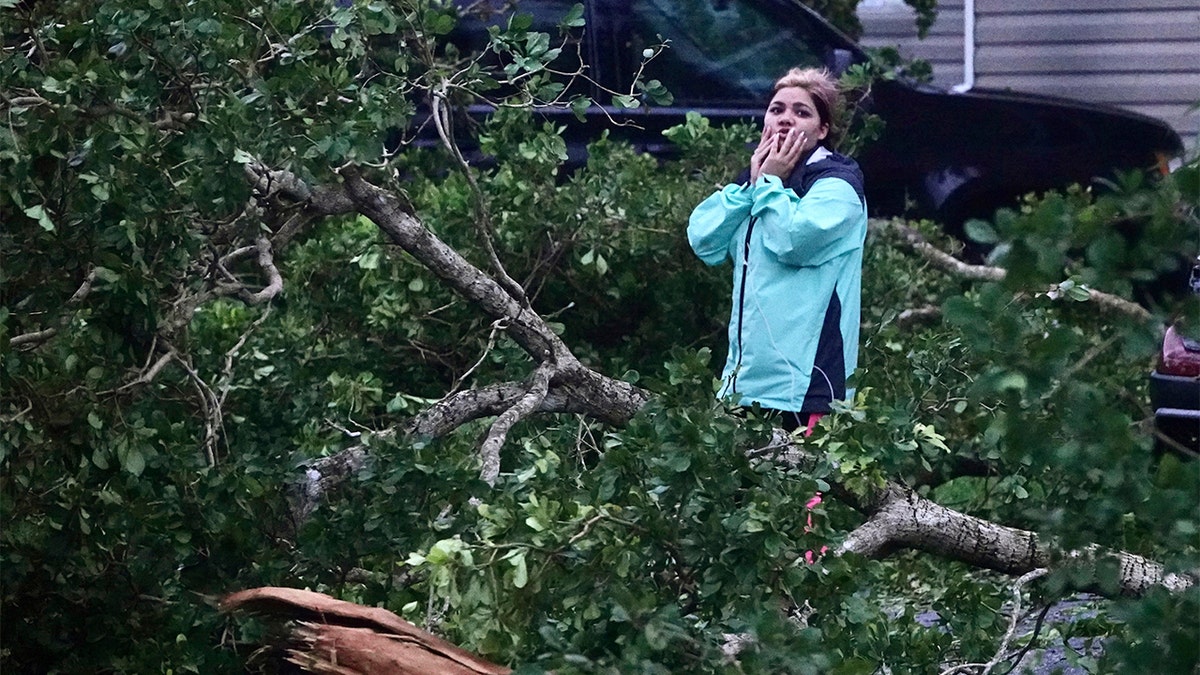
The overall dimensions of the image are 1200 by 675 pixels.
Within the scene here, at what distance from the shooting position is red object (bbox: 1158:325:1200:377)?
4633 millimetres

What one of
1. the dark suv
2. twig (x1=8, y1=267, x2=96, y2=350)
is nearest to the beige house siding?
the dark suv

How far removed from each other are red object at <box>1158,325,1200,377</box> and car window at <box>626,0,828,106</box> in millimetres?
2603

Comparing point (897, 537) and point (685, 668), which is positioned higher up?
point (685, 668)

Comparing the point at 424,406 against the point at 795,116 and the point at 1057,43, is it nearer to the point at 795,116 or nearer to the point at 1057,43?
the point at 795,116

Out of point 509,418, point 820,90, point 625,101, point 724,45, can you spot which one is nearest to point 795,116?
point 820,90

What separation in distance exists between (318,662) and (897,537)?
1297 mm

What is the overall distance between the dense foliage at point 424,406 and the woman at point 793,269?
191 mm

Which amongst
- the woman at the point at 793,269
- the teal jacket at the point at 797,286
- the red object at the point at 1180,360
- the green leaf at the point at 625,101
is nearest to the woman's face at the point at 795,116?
the woman at the point at 793,269

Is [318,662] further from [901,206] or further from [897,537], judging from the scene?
[901,206]

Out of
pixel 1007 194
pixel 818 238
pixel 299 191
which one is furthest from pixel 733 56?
pixel 299 191

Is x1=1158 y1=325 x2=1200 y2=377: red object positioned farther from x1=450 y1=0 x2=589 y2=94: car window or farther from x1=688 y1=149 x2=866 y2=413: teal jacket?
x1=450 y1=0 x2=589 y2=94: car window

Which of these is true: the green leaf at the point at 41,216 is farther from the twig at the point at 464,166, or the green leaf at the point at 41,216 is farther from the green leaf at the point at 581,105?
the green leaf at the point at 581,105

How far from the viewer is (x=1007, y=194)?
7.54 metres

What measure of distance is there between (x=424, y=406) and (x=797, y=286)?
1089 mm
